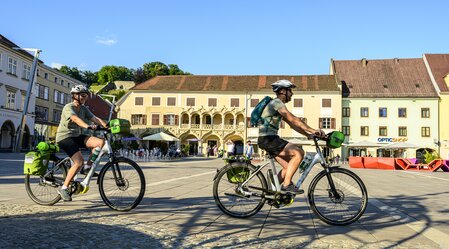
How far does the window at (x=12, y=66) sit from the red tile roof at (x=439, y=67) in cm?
4957

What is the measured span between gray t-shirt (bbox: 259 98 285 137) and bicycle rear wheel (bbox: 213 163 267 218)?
53cm

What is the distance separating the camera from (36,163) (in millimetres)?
5949

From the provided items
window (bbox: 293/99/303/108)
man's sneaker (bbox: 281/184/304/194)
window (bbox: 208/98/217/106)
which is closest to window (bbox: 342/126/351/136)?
window (bbox: 293/99/303/108)

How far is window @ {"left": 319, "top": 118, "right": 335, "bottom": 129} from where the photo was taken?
52.2 metres

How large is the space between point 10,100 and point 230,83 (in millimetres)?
28548

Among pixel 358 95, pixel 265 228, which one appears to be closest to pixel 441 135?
pixel 358 95

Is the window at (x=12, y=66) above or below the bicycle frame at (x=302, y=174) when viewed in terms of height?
above

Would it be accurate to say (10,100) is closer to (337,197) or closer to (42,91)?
(42,91)

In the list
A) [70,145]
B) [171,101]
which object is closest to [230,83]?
[171,101]

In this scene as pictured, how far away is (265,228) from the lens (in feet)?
15.2

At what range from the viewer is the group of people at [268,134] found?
5027 mm

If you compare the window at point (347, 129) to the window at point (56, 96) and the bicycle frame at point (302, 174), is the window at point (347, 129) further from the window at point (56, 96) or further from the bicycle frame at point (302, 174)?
the bicycle frame at point (302, 174)

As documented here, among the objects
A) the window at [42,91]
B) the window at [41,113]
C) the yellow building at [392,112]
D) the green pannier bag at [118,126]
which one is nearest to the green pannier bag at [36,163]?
the green pannier bag at [118,126]

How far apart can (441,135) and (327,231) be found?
52564 millimetres
